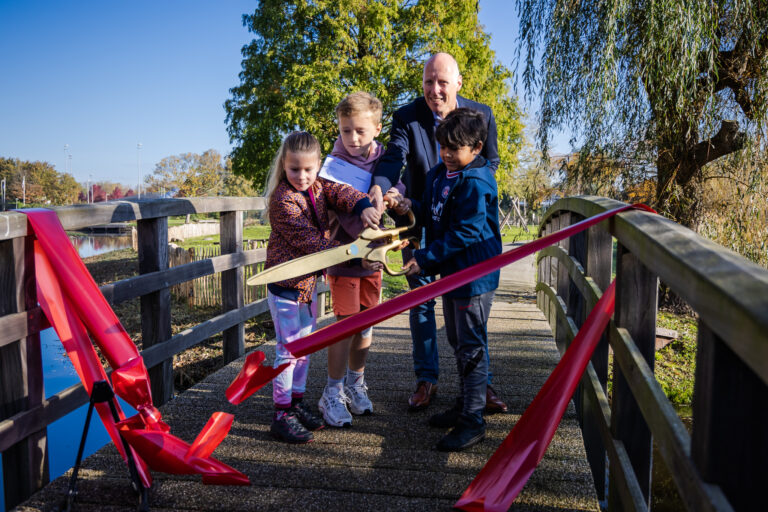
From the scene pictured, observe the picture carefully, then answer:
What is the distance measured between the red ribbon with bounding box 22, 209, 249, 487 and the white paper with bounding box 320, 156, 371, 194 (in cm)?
106

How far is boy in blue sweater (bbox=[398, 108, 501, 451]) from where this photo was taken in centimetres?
245

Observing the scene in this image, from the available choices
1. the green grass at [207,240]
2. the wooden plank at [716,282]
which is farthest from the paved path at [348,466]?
the green grass at [207,240]

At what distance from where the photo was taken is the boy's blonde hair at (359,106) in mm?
2615

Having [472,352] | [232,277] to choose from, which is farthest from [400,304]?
[232,277]

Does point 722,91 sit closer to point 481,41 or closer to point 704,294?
point 704,294

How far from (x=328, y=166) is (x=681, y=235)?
164cm

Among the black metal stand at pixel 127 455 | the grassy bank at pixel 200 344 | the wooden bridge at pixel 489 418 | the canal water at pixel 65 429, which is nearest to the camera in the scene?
the wooden bridge at pixel 489 418

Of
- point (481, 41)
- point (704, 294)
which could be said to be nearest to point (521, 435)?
point (704, 294)

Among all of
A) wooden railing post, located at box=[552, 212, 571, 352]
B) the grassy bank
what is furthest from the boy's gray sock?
the grassy bank

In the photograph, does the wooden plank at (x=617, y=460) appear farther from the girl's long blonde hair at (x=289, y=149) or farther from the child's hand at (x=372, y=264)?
the girl's long blonde hair at (x=289, y=149)

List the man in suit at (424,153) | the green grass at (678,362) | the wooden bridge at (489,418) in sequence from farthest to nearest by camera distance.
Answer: the green grass at (678,362), the man in suit at (424,153), the wooden bridge at (489,418)

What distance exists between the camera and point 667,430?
1.31m

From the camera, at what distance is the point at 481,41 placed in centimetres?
1725

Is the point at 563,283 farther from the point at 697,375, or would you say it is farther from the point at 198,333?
the point at 697,375
